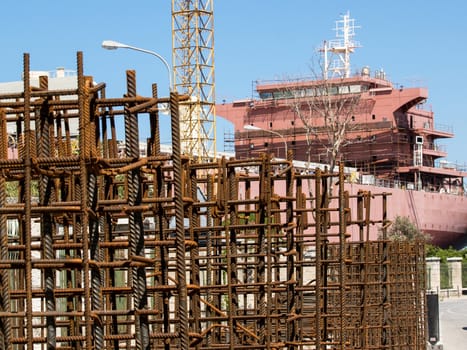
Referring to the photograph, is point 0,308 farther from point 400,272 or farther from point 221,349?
point 400,272

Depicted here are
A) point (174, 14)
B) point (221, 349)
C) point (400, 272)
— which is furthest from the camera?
point (174, 14)

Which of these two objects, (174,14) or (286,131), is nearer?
(174,14)

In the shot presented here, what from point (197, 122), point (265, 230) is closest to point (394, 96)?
point (197, 122)

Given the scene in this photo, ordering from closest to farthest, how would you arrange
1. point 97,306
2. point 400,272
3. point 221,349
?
1. point 97,306
2. point 221,349
3. point 400,272

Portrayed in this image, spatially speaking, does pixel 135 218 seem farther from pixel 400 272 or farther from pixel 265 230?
pixel 400 272

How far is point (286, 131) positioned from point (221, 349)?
3401 inches

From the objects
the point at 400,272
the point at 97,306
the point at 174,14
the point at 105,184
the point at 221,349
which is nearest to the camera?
the point at 97,306

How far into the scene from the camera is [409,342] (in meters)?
28.7

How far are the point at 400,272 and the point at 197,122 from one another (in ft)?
170

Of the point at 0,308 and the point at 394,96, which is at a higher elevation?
the point at 394,96

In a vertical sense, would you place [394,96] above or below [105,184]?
above

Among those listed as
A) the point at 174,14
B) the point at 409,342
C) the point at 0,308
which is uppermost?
the point at 174,14

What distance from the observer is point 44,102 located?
32.2 feet

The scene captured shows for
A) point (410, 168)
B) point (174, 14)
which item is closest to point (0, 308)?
point (174, 14)
